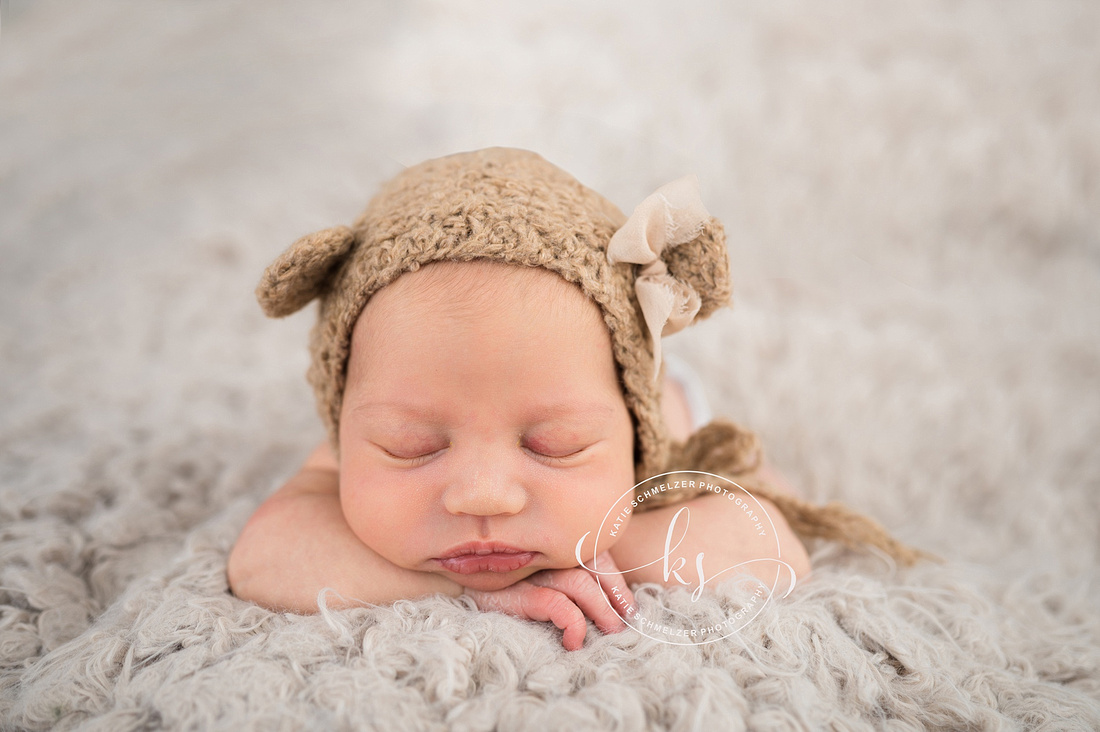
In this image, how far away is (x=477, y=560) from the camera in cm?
102

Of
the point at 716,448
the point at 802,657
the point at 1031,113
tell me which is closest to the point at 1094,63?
the point at 1031,113

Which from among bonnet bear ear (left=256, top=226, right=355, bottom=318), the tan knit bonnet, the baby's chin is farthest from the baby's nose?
bonnet bear ear (left=256, top=226, right=355, bottom=318)

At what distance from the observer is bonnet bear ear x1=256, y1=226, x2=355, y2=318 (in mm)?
1049

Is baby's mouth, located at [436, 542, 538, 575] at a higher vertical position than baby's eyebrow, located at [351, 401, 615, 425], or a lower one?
lower

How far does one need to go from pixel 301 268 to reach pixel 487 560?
493 millimetres

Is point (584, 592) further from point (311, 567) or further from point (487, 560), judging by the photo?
point (311, 567)

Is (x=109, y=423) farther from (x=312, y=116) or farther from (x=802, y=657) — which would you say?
(x=802, y=657)

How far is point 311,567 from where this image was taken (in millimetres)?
1078

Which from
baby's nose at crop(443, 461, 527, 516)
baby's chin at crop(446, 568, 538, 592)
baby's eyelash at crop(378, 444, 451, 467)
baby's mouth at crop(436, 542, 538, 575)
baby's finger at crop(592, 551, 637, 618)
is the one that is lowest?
baby's finger at crop(592, 551, 637, 618)

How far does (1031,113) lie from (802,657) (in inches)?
74.0

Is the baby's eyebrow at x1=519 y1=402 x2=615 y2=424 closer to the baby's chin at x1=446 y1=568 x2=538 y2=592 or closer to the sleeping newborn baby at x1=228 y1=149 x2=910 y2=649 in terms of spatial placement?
the sleeping newborn baby at x1=228 y1=149 x2=910 y2=649

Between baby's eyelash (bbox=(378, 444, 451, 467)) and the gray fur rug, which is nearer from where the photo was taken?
the gray fur rug

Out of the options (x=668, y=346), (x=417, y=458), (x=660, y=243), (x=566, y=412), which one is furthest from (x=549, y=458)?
(x=668, y=346)

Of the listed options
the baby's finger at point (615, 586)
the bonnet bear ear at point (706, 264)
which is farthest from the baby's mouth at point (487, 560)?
the bonnet bear ear at point (706, 264)
